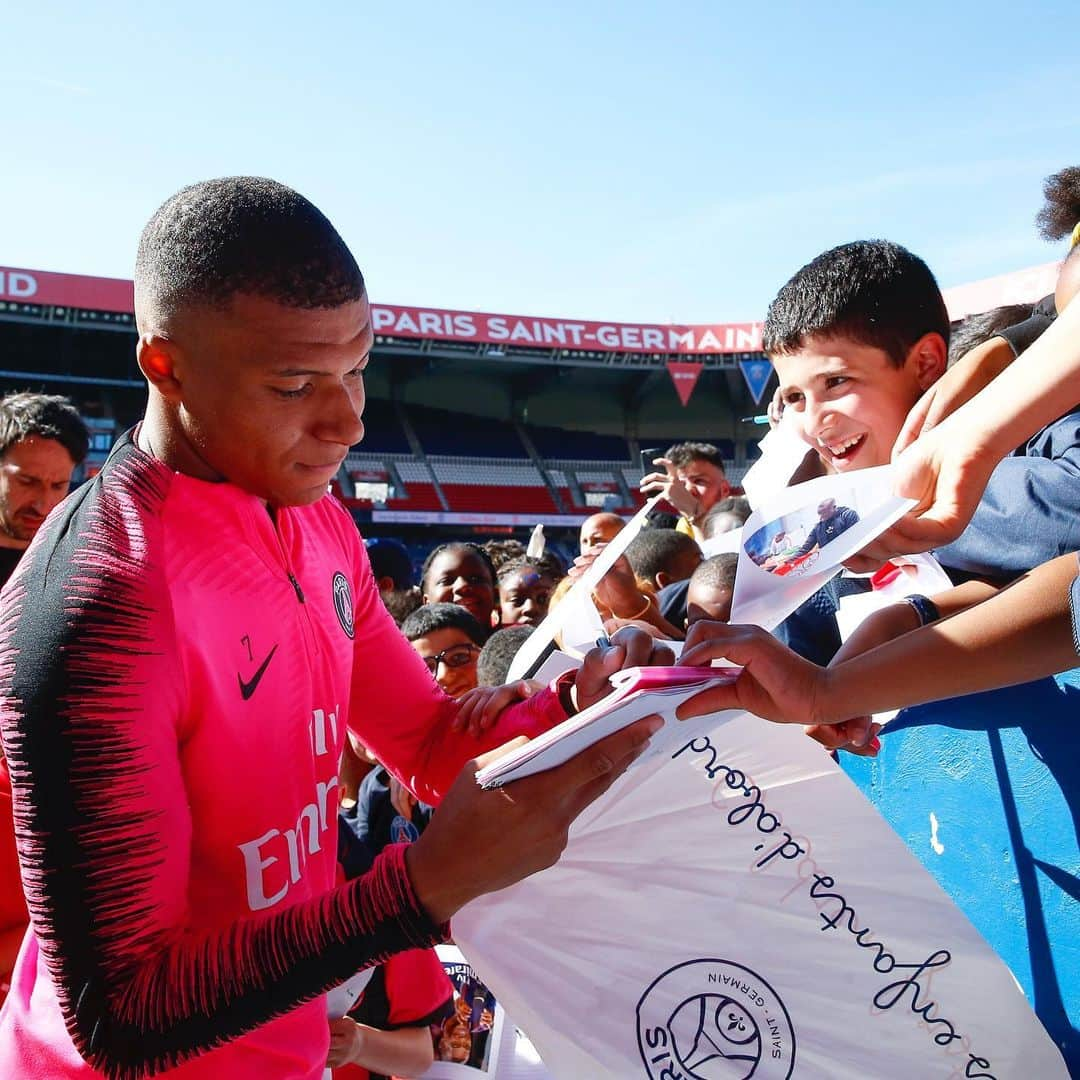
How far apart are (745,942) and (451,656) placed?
1.90m

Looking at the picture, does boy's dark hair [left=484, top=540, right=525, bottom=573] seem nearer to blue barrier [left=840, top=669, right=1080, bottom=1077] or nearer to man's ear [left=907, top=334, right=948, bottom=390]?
man's ear [left=907, top=334, right=948, bottom=390]

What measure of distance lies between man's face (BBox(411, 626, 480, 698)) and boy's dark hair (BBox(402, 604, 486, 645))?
15 mm

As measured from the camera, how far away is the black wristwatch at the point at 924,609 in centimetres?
Result: 155

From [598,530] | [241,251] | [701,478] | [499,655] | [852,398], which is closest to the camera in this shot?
[241,251]

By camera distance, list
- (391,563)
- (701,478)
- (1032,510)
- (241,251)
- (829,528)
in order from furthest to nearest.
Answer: (701,478) < (391,563) < (1032,510) < (829,528) < (241,251)

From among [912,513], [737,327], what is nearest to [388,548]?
[912,513]

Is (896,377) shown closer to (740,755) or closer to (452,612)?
(740,755)

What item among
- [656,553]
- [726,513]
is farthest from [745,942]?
[726,513]

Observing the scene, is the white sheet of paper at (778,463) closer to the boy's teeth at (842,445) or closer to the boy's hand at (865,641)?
the boy's teeth at (842,445)

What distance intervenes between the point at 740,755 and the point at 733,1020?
0.38 metres

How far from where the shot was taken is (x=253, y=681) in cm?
109

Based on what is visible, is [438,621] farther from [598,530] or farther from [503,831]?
[503,831]

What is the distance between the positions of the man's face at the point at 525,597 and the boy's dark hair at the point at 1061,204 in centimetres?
275

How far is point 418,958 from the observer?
1854mm
